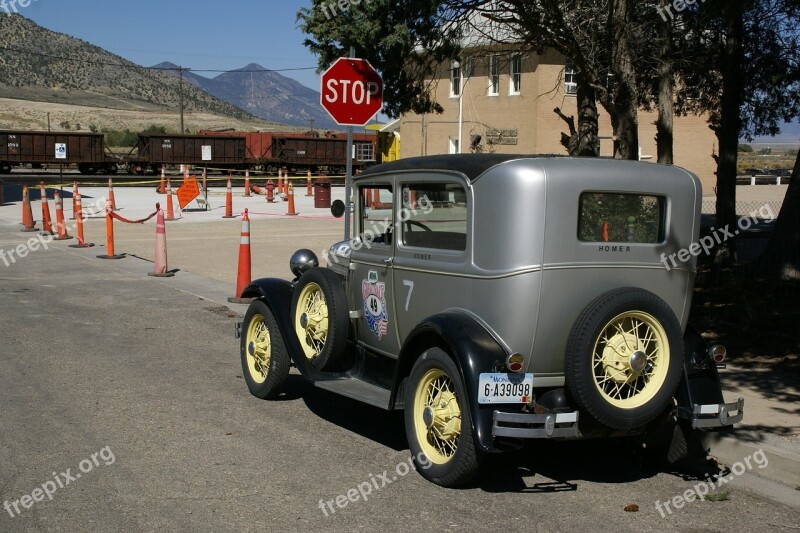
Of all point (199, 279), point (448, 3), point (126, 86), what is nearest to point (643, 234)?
point (448, 3)

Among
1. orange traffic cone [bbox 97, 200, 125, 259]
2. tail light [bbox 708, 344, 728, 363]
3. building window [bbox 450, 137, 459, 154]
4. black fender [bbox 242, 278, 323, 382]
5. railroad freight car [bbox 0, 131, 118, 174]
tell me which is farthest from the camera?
railroad freight car [bbox 0, 131, 118, 174]

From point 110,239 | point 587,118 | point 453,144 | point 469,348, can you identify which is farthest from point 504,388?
point 453,144

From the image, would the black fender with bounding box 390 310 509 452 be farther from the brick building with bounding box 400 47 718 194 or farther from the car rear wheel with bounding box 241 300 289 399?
the brick building with bounding box 400 47 718 194

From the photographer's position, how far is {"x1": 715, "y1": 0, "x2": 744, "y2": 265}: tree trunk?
503 inches

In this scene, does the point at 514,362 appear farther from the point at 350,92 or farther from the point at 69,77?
the point at 69,77

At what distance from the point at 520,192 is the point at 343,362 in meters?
2.18

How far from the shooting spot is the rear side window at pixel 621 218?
5.52 m

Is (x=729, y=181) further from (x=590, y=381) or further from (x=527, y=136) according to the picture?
(x=527, y=136)

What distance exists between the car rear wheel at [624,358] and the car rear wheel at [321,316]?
77.3 inches

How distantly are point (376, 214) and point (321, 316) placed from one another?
867 millimetres

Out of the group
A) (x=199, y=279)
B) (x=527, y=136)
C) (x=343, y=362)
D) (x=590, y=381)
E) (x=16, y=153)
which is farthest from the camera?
(x=16, y=153)

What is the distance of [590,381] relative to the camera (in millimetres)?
5176

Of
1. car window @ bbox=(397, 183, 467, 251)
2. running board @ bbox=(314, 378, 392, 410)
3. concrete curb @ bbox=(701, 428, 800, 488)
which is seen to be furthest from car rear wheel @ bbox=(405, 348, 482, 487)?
concrete curb @ bbox=(701, 428, 800, 488)

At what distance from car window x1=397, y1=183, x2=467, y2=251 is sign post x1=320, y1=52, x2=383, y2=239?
481 cm
